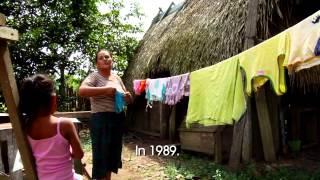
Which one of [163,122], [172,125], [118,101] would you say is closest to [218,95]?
[118,101]

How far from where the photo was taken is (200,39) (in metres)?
7.08

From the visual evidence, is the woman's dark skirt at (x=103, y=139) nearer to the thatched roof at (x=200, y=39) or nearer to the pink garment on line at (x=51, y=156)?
the pink garment on line at (x=51, y=156)

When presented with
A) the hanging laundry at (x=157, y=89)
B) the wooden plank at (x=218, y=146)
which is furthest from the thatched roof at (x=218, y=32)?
the wooden plank at (x=218, y=146)

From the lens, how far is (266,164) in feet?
19.5

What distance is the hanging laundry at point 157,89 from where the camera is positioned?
6598mm

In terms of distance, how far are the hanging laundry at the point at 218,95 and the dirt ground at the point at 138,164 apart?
1477 mm

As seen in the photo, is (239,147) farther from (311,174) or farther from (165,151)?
(165,151)

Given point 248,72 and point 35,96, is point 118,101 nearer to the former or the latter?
point 248,72

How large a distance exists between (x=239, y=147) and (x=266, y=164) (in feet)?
1.84

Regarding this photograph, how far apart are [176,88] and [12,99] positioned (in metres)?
4.19

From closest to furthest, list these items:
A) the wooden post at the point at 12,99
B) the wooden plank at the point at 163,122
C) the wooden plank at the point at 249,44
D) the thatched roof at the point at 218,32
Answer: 1. the wooden post at the point at 12,99
2. the wooden plank at the point at 249,44
3. the thatched roof at the point at 218,32
4. the wooden plank at the point at 163,122

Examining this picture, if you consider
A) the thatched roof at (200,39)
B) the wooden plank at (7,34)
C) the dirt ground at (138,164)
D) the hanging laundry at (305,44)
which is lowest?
the dirt ground at (138,164)

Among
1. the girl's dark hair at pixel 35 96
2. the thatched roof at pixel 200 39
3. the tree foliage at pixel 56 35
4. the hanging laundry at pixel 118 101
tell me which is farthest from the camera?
the tree foliage at pixel 56 35

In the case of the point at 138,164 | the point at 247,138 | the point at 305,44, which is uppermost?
the point at 305,44
